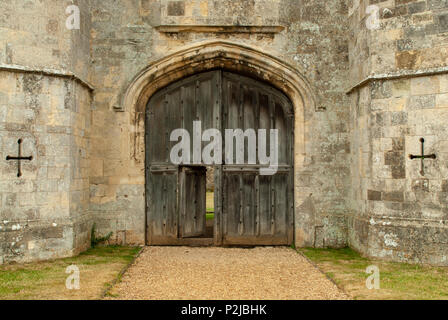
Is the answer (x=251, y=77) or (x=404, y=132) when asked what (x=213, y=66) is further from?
(x=404, y=132)

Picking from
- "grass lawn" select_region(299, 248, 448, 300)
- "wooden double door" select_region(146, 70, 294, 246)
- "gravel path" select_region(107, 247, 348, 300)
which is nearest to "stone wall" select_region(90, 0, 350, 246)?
"wooden double door" select_region(146, 70, 294, 246)

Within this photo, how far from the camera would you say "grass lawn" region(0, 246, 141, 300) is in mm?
3988

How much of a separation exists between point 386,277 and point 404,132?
6.35 ft

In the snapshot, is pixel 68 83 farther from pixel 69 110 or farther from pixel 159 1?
pixel 159 1

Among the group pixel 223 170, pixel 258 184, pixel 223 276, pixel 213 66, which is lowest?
pixel 223 276

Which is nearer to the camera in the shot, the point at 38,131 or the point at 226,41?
the point at 38,131

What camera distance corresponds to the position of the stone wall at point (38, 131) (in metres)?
5.30

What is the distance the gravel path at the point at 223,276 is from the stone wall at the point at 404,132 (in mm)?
1204

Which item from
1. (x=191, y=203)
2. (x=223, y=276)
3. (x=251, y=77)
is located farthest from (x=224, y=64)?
(x=223, y=276)

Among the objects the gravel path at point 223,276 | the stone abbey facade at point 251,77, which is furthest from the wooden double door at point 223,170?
the gravel path at point 223,276

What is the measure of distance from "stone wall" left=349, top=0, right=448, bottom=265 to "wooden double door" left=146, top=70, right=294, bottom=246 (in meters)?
1.35

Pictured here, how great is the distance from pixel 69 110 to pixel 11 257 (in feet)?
6.53

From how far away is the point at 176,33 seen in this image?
659 cm

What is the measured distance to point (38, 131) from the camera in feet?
18.1
